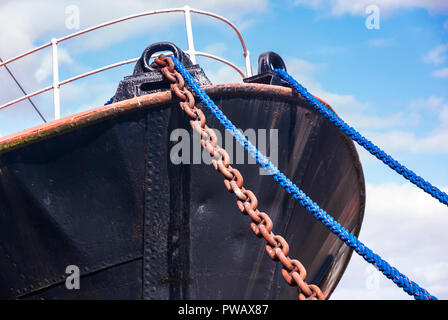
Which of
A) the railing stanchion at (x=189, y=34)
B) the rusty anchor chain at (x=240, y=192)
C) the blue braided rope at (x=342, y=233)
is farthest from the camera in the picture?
the railing stanchion at (x=189, y=34)

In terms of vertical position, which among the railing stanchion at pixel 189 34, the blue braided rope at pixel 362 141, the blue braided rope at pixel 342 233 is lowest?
the blue braided rope at pixel 342 233

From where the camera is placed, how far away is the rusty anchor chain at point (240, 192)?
2494 millimetres

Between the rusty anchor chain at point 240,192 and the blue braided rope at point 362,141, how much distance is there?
2.78ft

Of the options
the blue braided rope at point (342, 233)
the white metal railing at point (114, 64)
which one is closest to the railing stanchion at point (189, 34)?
the white metal railing at point (114, 64)

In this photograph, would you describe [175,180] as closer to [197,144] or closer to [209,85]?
[197,144]

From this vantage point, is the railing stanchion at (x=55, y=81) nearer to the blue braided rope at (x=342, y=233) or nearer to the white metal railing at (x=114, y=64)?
the white metal railing at (x=114, y=64)

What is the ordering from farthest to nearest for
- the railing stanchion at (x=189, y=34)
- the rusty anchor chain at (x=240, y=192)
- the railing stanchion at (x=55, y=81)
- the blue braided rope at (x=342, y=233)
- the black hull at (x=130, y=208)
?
the railing stanchion at (x=55, y=81), the railing stanchion at (x=189, y=34), the black hull at (x=130, y=208), the blue braided rope at (x=342, y=233), the rusty anchor chain at (x=240, y=192)

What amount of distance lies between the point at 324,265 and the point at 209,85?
2058 millimetres

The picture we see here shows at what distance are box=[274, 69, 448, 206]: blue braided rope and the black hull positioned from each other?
118 mm

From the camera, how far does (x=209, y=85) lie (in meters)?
3.40

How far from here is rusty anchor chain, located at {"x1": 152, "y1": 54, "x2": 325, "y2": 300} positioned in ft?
8.18

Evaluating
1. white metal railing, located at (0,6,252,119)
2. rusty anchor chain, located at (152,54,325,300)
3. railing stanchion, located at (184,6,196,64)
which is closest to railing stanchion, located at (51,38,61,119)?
white metal railing, located at (0,6,252,119)
